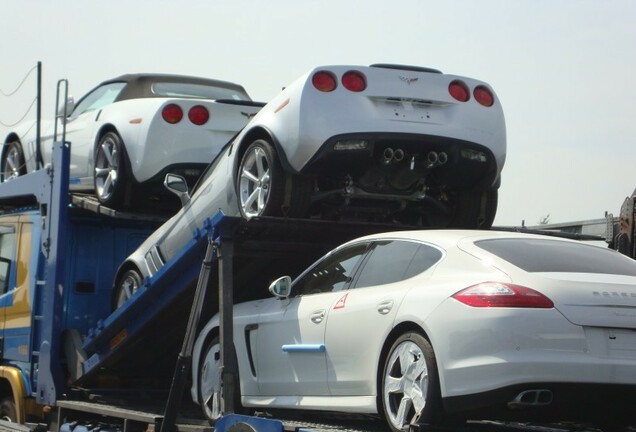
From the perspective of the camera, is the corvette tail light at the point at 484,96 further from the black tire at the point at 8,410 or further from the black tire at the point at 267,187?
the black tire at the point at 8,410

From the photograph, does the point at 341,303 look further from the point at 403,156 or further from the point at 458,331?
the point at 403,156

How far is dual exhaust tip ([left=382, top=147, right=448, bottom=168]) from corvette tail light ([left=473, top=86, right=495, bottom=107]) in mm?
516

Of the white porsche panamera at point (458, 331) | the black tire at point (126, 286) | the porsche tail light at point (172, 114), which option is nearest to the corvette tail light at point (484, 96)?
the white porsche panamera at point (458, 331)

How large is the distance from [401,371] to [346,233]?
7.17ft

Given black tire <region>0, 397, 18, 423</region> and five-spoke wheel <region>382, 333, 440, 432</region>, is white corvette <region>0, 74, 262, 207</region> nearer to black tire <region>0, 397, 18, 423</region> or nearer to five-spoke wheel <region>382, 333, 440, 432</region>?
black tire <region>0, 397, 18, 423</region>

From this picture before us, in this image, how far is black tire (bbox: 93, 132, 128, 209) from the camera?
33.5 ft

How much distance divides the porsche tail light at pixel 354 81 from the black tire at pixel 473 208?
56.3 inches

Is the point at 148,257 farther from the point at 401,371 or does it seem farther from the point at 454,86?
the point at 401,371

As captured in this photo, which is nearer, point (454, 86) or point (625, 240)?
point (454, 86)

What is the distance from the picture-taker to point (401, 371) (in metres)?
6.05

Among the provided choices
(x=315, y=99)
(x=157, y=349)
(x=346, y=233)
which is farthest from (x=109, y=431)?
(x=315, y=99)

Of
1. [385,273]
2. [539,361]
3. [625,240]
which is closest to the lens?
[539,361]

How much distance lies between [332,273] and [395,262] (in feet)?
2.33

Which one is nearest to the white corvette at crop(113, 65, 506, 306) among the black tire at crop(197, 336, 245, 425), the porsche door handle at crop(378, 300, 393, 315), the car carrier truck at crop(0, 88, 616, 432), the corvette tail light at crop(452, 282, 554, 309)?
the car carrier truck at crop(0, 88, 616, 432)
